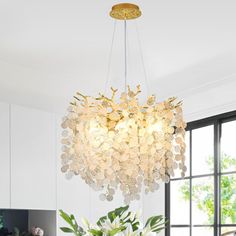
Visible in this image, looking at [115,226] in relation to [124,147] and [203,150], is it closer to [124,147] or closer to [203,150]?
[124,147]

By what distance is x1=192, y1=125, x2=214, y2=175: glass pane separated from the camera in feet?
16.0

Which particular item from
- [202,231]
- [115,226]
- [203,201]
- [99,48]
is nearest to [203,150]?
[203,201]

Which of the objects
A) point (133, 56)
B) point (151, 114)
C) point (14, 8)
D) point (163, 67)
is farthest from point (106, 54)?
point (151, 114)

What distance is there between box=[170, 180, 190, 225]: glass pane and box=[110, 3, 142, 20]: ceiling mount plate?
7.06ft

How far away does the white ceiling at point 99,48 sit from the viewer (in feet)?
11.3

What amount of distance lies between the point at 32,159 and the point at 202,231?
5.09 feet

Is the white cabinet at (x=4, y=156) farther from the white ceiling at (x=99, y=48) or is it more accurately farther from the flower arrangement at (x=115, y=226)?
the flower arrangement at (x=115, y=226)

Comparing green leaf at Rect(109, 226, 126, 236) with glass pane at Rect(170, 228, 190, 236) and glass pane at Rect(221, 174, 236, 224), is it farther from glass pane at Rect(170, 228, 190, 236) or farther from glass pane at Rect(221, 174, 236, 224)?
glass pane at Rect(170, 228, 190, 236)

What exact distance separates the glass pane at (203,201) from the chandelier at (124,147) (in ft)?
5.96

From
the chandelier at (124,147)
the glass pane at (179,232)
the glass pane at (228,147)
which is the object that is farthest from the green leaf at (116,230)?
the glass pane at (179,232)

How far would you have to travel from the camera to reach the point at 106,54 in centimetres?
439

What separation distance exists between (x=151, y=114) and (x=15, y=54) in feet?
5.55

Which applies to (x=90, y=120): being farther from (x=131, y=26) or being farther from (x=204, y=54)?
(x=204, y=54)

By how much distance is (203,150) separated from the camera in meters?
4.95
